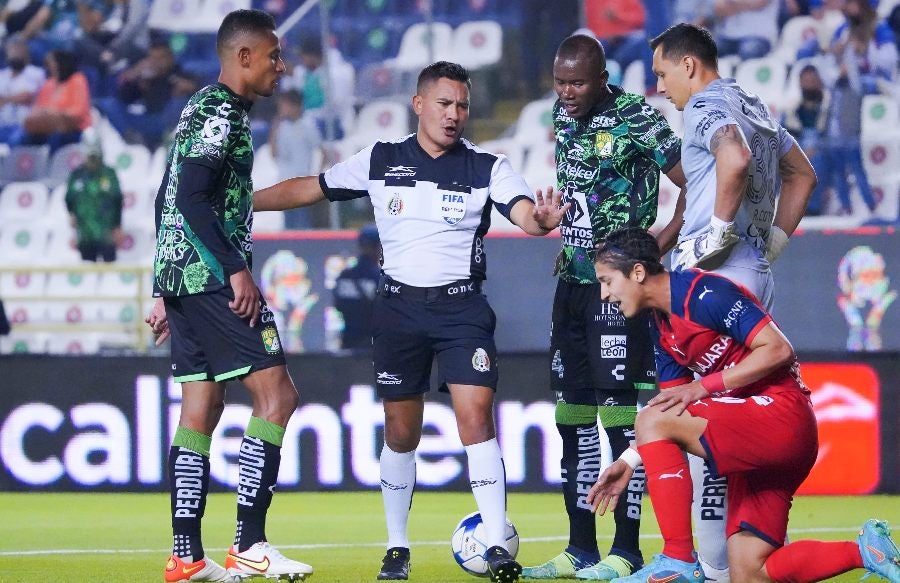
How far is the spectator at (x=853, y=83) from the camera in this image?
12977 millimetres

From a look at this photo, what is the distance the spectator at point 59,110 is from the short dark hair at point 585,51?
1029 centimetres

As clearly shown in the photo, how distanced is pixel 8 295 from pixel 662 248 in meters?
9.85

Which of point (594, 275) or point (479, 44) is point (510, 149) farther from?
point (594, 275)

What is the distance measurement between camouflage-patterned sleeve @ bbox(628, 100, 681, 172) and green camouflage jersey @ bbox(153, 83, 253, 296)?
62.5 inches

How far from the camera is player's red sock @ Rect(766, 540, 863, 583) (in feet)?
15.2

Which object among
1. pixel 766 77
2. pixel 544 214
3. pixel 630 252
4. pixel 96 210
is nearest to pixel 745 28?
pixel 766 77

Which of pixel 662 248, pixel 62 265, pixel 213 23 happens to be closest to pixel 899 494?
pixel 662 248

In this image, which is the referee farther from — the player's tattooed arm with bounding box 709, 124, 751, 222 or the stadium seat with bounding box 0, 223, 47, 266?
the stadium seat with bounding box 0, 223, 47, 266

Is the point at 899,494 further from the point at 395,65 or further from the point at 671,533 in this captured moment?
the point at 395,65

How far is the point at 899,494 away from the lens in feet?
30.4

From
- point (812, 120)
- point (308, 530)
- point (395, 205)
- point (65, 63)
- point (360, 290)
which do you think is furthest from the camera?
point (65, 63)

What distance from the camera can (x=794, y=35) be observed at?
46.9ft

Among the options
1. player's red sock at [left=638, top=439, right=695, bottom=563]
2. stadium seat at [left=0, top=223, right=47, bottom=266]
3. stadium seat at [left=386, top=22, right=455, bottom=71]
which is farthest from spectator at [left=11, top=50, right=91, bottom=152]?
player's red sock at [left=638, top=439, right=695, bottom=563]

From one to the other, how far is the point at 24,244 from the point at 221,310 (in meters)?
9.97
